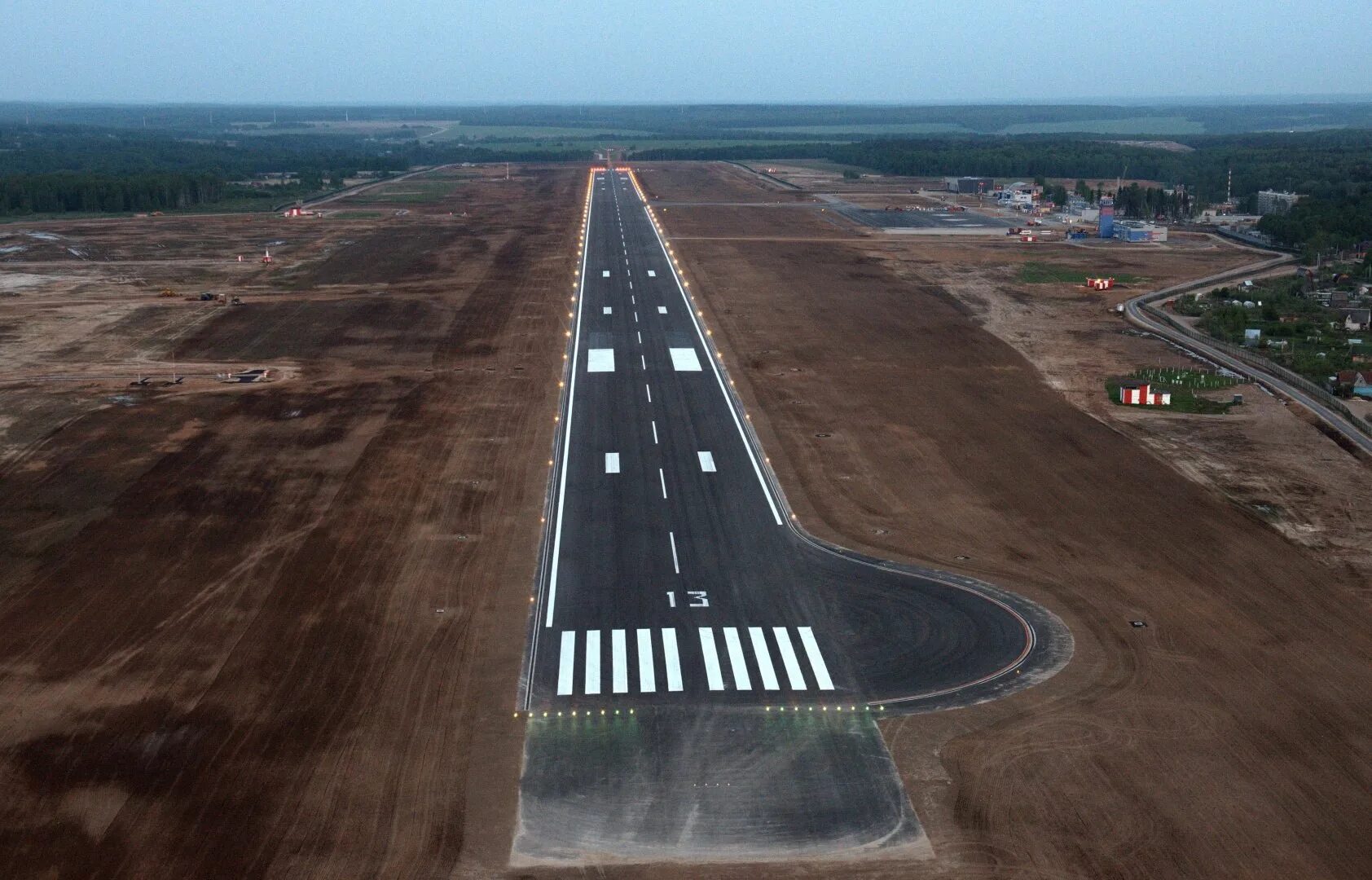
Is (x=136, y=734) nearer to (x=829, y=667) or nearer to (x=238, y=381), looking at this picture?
(x=829, y=667)

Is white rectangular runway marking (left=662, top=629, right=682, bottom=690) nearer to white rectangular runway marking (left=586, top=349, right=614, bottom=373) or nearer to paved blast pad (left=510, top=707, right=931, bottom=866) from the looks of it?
paved blast pad (left=510, top=707, right=931, bottom=866)

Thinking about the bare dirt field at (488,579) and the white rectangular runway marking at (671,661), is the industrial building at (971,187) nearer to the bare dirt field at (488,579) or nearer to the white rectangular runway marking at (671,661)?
the bare dirt field at (488,579)

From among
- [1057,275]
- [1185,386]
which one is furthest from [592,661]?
[1057,275]

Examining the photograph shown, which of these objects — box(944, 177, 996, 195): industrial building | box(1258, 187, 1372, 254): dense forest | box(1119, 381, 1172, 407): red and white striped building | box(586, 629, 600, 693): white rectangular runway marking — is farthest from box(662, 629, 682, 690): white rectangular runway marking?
box(944, 177, 996, 195): industrial building

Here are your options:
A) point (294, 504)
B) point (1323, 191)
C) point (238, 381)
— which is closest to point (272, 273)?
point (238, 381)

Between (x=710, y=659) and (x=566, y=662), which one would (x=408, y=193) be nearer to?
(x=566, y=662)

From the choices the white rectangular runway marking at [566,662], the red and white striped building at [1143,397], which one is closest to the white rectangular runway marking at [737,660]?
the white rectangular runway marking at [566,662]
